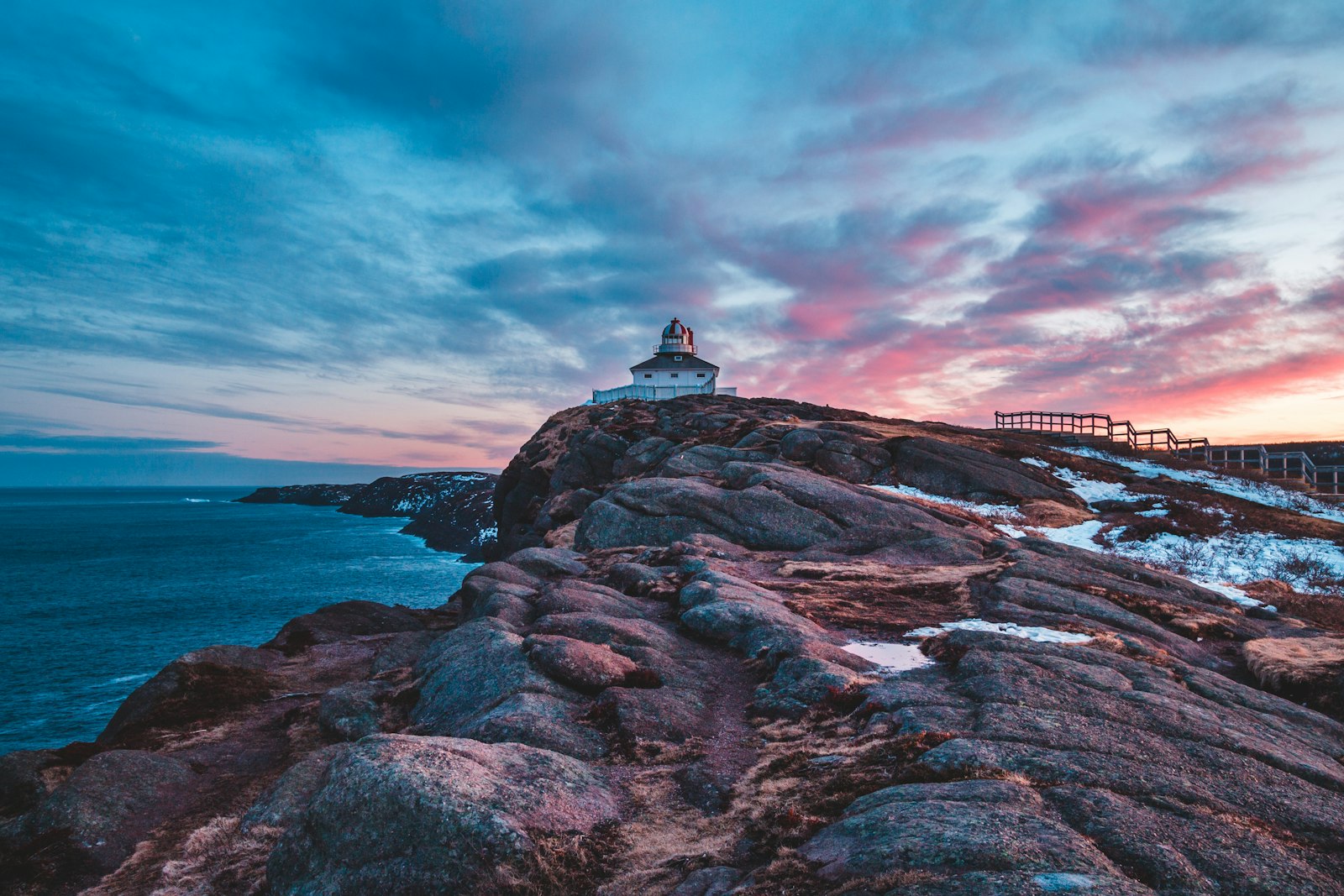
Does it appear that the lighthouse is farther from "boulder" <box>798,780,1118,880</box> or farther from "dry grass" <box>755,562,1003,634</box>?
"boulder" <box>798,780,1118,880</box>

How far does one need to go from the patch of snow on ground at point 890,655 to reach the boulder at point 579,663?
5.40 meters

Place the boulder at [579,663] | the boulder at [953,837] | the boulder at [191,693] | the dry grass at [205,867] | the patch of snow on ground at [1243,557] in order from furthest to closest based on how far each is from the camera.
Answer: the patch of snow on ground at [1243,557] < the boulder at [191,693] < the boulder at [579,663] < the dry grass at [205,867] < the boulder at [953,837]

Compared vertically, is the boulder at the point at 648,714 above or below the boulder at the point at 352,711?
above

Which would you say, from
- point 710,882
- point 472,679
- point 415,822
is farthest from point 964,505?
point 415,822

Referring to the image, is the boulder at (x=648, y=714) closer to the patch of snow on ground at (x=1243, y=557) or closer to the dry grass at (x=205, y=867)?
the dry grass at (x=205, y=867)

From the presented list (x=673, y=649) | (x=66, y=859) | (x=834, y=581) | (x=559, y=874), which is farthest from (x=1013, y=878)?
(x=834, y=581)

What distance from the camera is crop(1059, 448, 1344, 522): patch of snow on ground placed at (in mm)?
42406

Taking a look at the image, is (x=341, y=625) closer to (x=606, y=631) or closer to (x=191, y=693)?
(x=191, y=693)

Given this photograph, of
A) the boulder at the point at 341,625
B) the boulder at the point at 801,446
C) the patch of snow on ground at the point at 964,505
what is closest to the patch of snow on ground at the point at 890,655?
the boulder at the point at 341,625

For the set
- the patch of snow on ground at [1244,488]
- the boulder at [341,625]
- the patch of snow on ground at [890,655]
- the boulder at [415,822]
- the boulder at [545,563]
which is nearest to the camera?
the boulder at [415,822]

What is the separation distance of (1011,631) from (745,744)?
904 centimetres

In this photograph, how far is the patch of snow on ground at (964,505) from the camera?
37.8m

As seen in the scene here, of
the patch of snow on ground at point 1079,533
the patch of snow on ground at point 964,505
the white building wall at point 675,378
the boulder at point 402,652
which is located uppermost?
the white building wall at point 675,378

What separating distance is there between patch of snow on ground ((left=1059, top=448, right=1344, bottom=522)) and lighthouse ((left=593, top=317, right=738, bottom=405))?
5274 centimetres
